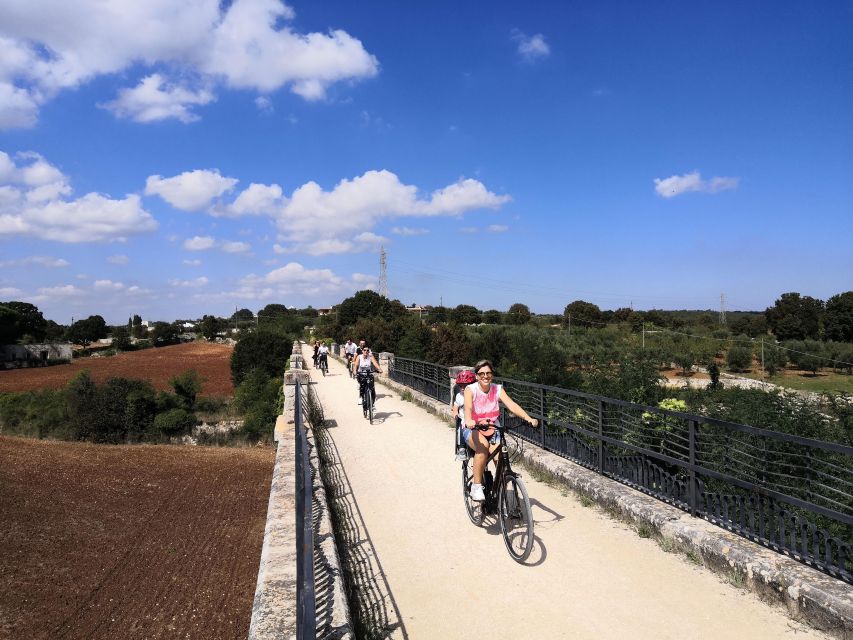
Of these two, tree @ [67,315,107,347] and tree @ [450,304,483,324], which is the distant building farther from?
tree @ [450,304,483,324]

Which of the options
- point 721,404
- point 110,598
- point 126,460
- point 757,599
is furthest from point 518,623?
point 126,460

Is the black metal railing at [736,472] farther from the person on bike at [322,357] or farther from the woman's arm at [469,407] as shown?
the person on bike at [322,357]

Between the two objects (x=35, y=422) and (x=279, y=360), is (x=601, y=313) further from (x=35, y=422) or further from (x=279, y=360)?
(x=35, y=422)

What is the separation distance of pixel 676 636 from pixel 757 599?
0.85 metres

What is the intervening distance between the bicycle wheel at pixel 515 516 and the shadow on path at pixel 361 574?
113cm

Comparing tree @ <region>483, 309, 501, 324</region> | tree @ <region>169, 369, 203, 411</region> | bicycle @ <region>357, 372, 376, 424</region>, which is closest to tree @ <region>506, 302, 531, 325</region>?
tree @ <region>483, 309, 501, 324</region>

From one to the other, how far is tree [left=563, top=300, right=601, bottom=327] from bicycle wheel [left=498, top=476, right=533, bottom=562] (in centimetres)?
7741

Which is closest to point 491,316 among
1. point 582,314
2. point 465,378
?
point 582,314

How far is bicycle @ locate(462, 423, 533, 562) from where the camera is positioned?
476cm

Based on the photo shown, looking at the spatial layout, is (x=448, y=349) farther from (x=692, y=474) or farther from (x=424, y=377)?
(x=692, y=474)

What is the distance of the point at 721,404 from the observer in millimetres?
9391

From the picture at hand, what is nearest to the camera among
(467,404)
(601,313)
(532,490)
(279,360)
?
(467,404)

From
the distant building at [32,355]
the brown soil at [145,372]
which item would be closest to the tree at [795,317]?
the brown soil at [145,372]

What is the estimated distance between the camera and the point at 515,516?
16.2 ft
